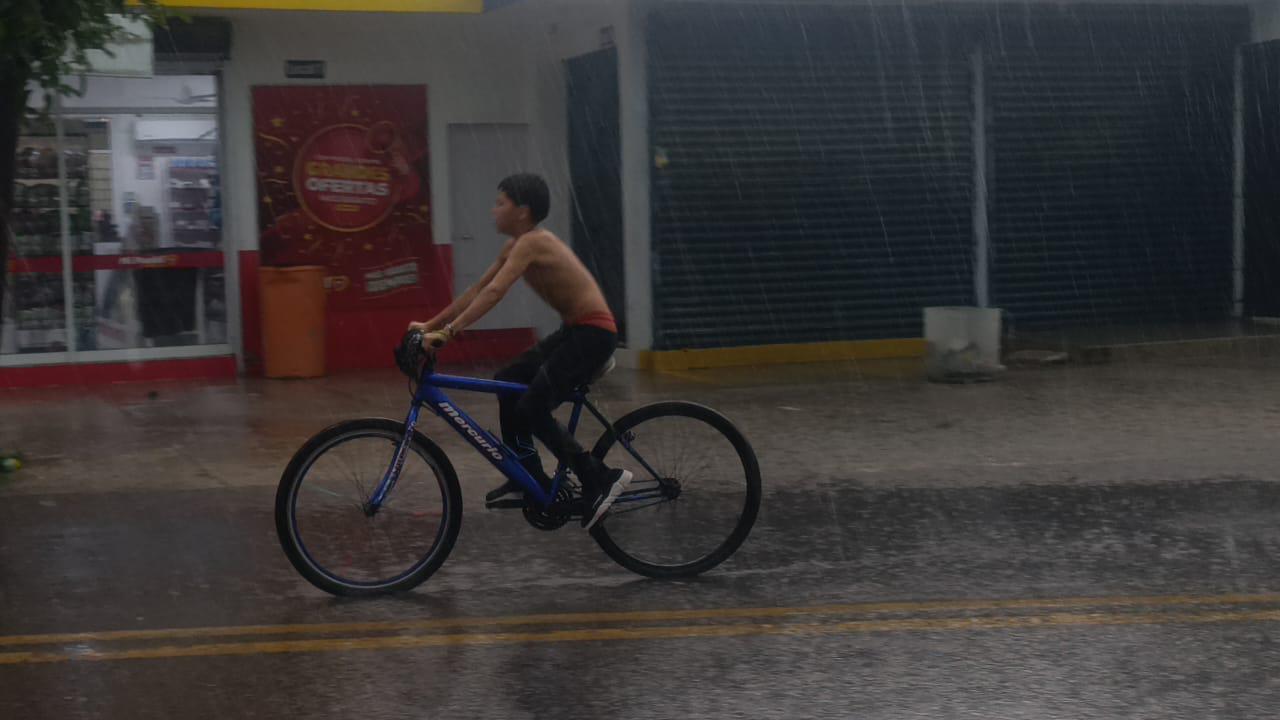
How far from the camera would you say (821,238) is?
15.6m

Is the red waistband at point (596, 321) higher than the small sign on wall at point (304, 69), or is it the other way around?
the small sign on wall at point (304, 69)

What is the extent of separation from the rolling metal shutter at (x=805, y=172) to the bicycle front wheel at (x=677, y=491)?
321 inches

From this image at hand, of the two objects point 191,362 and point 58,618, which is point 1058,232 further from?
point 58,618

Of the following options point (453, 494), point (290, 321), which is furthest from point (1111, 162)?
point (453, 494)

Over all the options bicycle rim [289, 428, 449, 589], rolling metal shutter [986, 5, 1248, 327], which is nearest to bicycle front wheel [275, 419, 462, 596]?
bicycle rim [289, 428, 449, 589]

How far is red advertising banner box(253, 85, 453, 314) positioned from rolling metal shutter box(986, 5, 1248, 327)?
229 inches

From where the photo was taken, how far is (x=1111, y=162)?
1661 cm

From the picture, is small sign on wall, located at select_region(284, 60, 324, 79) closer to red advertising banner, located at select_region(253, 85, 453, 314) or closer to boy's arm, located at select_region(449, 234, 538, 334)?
red advertising banner, located at select_region(253, 85, 453, 314)

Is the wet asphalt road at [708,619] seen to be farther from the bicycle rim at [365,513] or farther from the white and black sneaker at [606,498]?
the white and black sneaker at [606,498]

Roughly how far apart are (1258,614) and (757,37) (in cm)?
1022

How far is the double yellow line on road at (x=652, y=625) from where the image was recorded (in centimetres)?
573

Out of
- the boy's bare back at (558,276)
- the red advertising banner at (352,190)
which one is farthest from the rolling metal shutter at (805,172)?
the boy's bare back at (558,276)

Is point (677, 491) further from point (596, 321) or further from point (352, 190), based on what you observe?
point (352, 190)

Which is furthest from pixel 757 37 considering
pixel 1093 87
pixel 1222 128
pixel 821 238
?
pixel 1222 128
